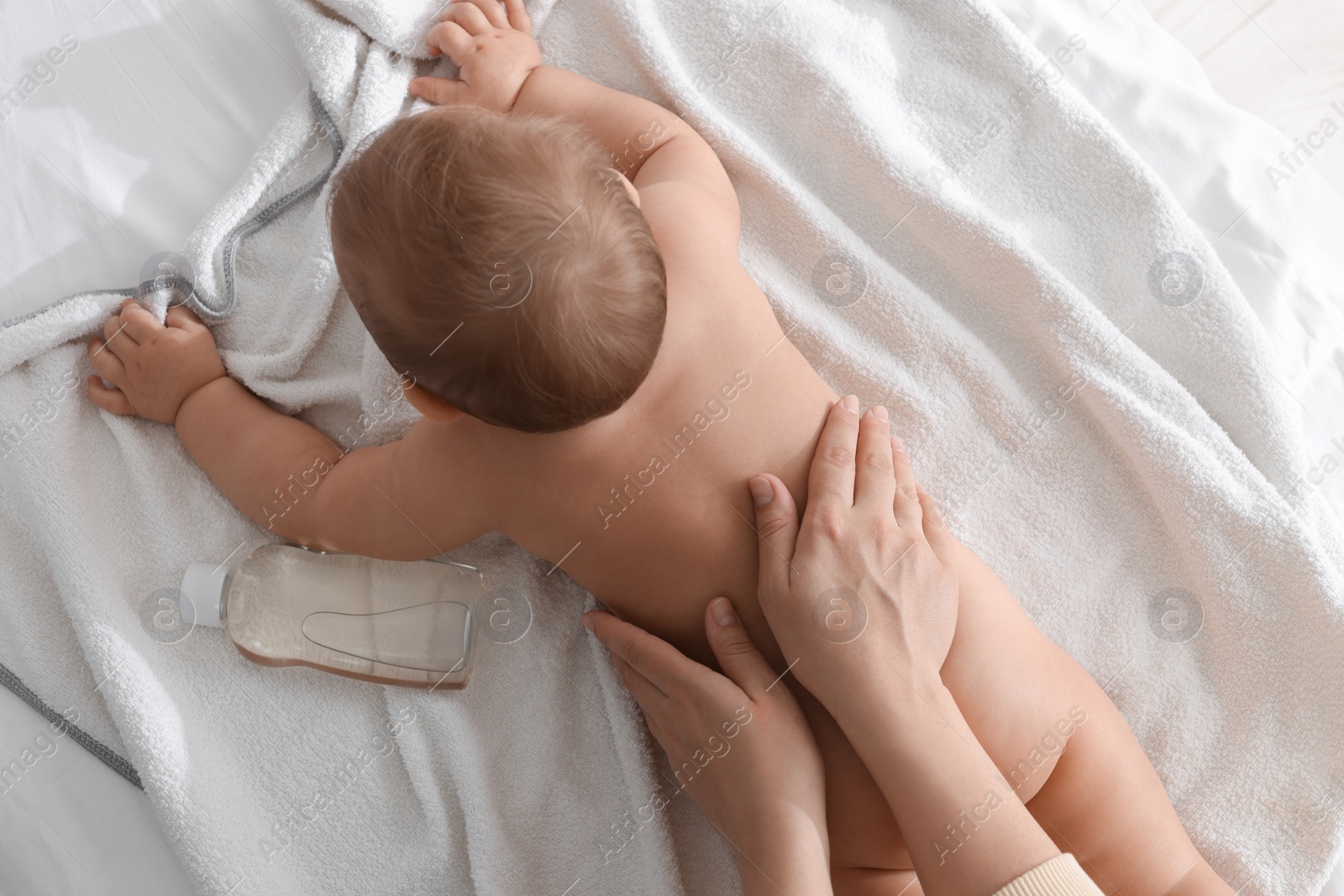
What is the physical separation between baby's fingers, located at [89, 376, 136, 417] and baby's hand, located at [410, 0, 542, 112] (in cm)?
50

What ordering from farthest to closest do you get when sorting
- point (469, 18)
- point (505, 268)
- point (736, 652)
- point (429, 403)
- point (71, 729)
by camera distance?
point (469, 18) < point (71, 729) < point (736, 652) < point (429, 403) < point (505, 268)

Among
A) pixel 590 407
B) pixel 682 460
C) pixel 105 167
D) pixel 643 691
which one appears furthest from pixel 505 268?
pixel 105 167

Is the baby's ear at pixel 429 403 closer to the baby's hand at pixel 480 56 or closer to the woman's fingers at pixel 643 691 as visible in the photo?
the woman's fingers at pixel 643 691

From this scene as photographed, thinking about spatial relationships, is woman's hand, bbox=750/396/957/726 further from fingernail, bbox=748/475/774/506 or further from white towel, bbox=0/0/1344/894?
white towel, bbox=0/0/1344/894

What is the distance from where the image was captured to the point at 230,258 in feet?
3.54

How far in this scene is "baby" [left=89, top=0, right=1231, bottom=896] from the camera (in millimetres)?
724

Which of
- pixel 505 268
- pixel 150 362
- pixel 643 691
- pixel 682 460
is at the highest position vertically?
pixel 505 268

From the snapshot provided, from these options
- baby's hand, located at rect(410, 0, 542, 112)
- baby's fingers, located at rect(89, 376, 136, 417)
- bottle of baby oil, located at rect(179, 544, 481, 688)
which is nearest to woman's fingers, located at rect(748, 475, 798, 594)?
bottle of baby oil, located at rect(179, 544, 481, 688)

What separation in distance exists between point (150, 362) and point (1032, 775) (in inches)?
41.3

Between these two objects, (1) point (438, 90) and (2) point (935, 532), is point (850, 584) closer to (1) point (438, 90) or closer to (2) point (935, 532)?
(2) point (935, 532)

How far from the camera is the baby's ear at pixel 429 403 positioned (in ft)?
2.66

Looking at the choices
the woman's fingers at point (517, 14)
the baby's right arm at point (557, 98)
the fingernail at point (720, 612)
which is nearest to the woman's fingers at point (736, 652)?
the fingernail at point (720, 612)

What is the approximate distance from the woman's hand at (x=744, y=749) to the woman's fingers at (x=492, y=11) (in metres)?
0.75

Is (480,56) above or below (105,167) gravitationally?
above
